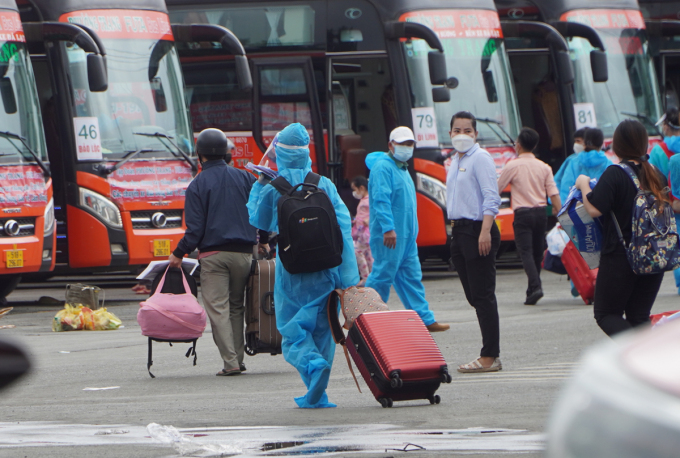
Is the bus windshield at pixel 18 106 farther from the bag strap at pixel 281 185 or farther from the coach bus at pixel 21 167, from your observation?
the bag strap at pixel 281 185

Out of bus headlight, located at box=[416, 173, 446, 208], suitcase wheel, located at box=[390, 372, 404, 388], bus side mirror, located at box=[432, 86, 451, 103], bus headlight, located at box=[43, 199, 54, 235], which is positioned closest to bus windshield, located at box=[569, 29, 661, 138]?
bus side mirror, located at box=[432, 86, 451, 103]

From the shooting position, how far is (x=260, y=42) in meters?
16.0

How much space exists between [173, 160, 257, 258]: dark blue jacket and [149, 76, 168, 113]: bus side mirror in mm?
6180

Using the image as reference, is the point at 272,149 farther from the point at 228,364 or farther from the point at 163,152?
the point at 163,152

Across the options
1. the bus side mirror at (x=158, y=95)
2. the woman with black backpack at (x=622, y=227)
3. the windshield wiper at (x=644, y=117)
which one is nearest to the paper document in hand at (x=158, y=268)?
the woman with black backpack at (x=622, y=227)

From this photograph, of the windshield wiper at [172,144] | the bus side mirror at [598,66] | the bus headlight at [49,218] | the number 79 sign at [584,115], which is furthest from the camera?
the number 79 sign at [584,115]

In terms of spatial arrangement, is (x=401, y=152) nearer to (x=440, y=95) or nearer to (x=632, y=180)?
(x=632, y=180)

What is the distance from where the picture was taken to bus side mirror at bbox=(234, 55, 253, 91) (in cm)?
1425

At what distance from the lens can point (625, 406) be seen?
158 centimetres

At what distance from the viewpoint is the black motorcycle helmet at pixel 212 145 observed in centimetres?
824

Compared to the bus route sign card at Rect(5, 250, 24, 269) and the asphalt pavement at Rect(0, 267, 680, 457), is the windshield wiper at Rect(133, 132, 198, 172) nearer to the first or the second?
the bus route sign card at Rect(5, 250, 24, 269)

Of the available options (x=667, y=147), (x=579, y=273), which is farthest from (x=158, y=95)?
(x=667, y=147)

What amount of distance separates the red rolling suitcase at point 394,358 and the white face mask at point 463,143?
190 centimetres

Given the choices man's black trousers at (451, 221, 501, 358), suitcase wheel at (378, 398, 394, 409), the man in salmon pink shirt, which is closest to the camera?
suitcase wheel at (378, 398, 394, 409)
